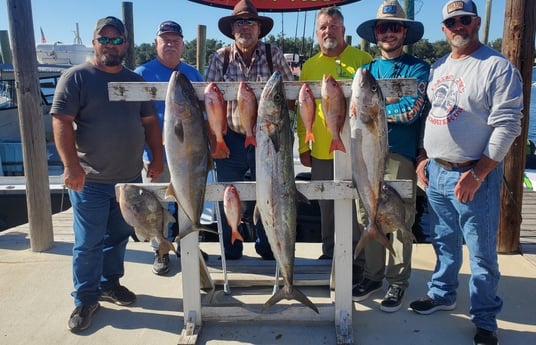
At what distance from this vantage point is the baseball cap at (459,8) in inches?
101

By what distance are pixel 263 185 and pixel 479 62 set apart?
150 cm

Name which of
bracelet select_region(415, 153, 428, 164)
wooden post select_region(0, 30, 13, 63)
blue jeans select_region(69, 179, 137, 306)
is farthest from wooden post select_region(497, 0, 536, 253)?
wooden post select_region(0, 30, 13, 63)

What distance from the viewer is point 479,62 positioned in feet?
8.29

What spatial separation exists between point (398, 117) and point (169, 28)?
2.32 m

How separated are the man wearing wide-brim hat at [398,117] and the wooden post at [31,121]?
319cm

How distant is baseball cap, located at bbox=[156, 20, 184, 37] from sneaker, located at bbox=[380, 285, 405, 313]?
301 cm

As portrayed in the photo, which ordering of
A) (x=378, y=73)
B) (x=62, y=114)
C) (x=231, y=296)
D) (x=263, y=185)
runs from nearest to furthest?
(x=263, y=185) → (x=62, y=114) → (x=378, y=73) → (x=231, y=296)

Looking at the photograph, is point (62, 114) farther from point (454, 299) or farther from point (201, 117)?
point (454, 299)

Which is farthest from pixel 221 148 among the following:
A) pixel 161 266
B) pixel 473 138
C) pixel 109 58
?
pixel 161 266

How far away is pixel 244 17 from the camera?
341cm

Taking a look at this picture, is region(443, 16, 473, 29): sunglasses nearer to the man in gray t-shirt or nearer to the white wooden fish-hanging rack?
the white wooden fish-hanging rack

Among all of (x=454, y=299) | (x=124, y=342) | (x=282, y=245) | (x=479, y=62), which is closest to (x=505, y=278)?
(x=454, y=299)

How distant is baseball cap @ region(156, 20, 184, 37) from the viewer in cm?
398

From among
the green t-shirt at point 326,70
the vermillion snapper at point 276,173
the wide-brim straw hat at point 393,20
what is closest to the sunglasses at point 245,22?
the green t-shirt at point 326,70
